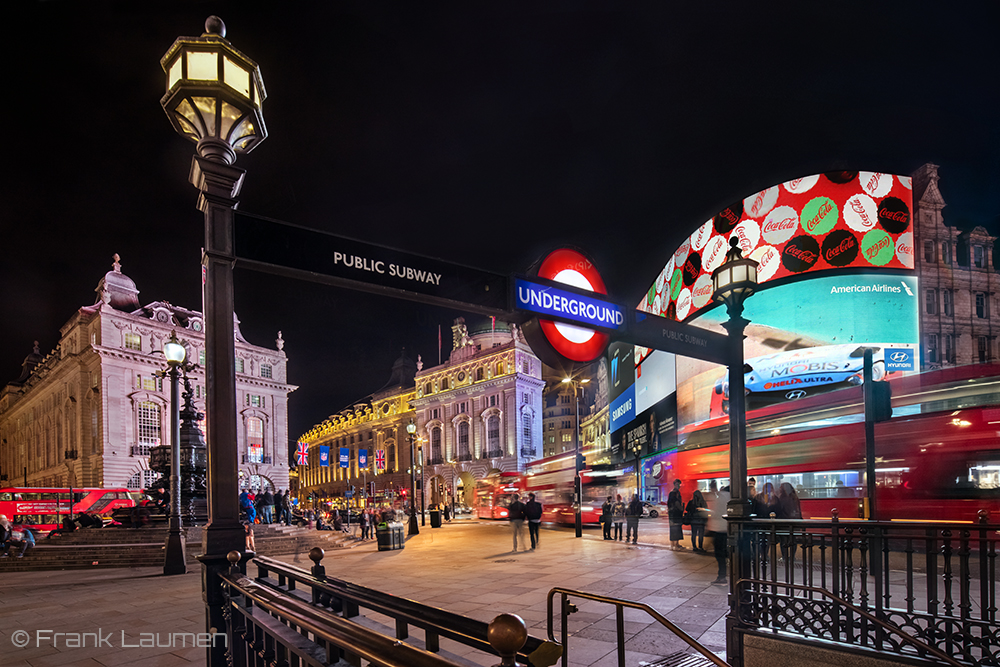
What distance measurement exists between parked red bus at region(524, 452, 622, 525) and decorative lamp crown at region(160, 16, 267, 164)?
1009 inches

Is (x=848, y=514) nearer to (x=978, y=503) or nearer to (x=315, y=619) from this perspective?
(x=978, y=503)

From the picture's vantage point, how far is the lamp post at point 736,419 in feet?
20.5

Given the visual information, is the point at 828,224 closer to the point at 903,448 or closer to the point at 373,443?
the point at 903,448

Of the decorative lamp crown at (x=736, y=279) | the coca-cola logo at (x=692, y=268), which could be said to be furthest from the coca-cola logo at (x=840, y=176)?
the decorative lamp crown at (x=736, y=279)

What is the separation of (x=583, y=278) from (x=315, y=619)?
190 inches

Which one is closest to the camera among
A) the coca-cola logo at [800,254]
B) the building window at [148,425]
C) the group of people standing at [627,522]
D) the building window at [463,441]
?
the group of people standing at [627,522]

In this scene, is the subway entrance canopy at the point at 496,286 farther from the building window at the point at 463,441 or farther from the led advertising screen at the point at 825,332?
the building window at the point at 463,441

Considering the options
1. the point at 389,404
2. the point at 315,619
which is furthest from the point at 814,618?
the point at 389,404

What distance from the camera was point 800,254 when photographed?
129 feet

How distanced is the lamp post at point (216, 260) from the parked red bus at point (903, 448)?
1268cm

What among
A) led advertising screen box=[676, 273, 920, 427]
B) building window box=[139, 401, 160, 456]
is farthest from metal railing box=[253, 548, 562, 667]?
building window box=[139, 401, 160, 456]

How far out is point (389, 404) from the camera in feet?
359

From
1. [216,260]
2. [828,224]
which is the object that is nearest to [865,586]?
[216,260]

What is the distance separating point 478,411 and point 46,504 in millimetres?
54489
